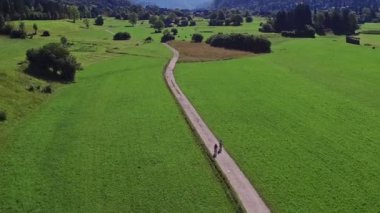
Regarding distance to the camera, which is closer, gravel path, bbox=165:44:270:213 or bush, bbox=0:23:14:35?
gravel path, bbox=165:44:270:213

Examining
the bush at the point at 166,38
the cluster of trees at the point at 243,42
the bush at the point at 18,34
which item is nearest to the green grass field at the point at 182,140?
the cluster of trees at the point at 243,42

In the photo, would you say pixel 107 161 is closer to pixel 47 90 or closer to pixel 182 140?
pixel 182 140

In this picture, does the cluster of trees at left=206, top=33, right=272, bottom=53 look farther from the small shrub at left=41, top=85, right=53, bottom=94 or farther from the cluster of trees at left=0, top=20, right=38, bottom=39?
the small shrub at left=41, top=85, right=53, bottom=94

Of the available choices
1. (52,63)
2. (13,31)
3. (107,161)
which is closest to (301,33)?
(13,31)

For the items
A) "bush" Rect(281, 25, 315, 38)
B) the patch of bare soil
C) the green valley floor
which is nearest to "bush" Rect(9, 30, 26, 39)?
the patch of bare soil

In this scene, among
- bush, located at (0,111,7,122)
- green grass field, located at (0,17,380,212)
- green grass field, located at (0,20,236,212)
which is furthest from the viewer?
bush, located at (0,111,7,122)

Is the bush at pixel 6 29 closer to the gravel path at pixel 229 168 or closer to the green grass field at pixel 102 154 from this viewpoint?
the green grass field at pixel 102 154

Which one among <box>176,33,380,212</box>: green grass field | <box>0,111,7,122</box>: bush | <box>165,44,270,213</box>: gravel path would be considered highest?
<box>0,111,7,122</box>: bush
